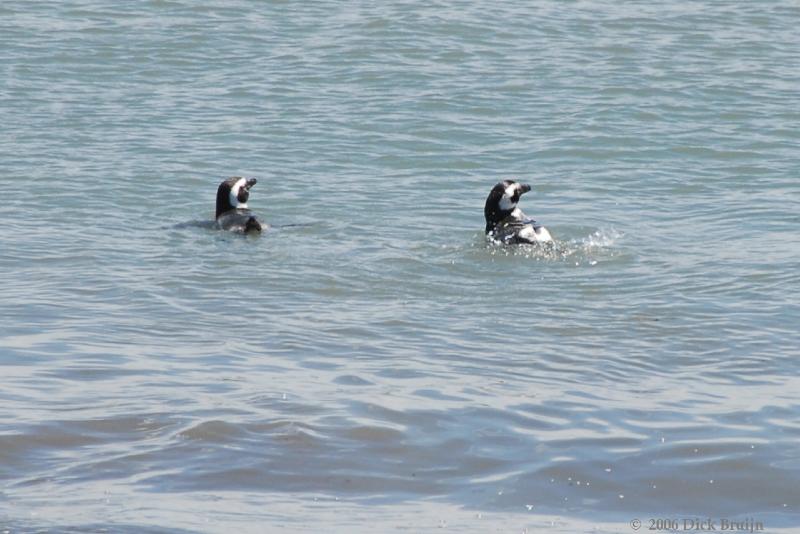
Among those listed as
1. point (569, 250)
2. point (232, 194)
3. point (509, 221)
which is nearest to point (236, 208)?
point (232, 194)

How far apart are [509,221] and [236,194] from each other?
2625 mm

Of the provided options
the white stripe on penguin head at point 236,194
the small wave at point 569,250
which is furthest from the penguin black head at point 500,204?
the white stripe on penguin head at point 236,194

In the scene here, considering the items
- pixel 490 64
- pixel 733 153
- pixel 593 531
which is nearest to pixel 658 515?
pixel 593 531

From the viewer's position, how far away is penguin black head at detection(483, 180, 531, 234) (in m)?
12.9

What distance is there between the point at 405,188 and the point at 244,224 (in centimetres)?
244

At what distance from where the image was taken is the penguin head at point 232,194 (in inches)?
533

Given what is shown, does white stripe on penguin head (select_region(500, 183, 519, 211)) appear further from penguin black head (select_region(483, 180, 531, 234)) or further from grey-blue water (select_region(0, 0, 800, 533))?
grey-blue water (select_region(0, 0, 800, 533))

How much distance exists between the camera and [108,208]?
13789 millimetres

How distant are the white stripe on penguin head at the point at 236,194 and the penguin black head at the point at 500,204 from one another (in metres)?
2.19

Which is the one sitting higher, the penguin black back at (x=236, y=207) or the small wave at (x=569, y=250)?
the small wave at (x=569, y=250)

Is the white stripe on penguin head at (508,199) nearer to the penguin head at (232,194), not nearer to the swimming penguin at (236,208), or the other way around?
the swimming penguin at (236,208)

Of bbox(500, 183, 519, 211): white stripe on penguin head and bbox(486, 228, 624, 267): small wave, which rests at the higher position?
bbox(500, 183, 519, 211): white stripe on penguin head

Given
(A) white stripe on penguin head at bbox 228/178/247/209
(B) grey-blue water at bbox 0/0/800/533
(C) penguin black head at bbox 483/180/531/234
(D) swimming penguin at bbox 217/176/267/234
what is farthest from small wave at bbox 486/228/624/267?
(A) white stripe on penguin head at bbox 228/178/247/209

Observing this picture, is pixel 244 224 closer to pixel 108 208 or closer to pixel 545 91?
pixel 108 208
